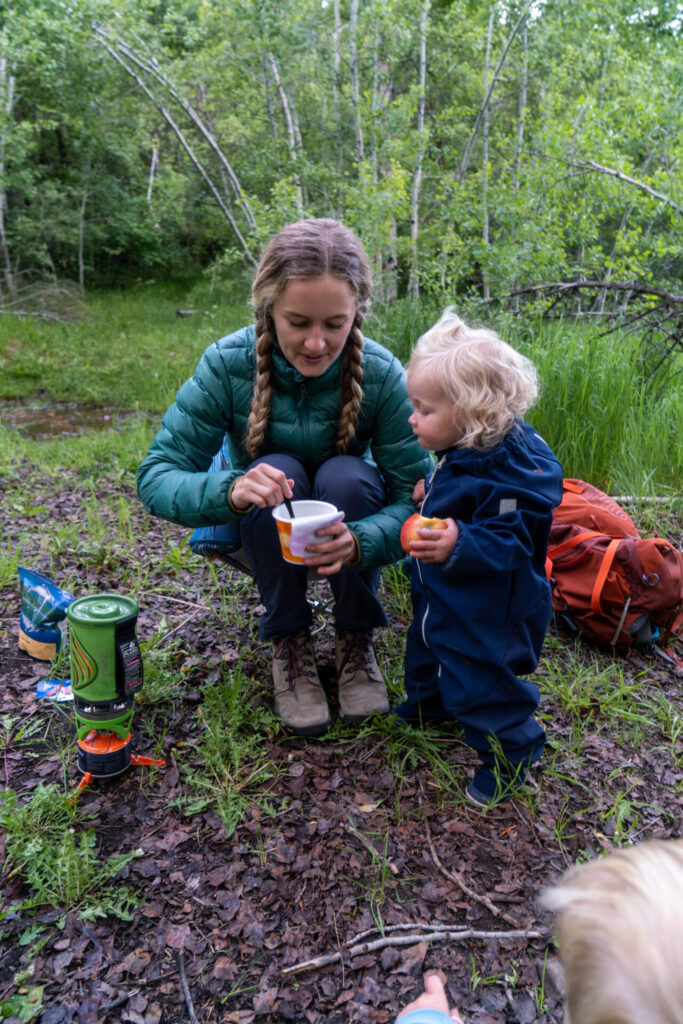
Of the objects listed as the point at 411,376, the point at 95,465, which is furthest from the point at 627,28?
the point at 411,376

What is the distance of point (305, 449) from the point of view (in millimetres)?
2160

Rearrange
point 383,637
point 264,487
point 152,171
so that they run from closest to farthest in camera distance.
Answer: point 264,487 → point 383,637 → point 152,171

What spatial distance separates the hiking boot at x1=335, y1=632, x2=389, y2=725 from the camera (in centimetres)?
208

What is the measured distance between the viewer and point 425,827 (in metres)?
1.75

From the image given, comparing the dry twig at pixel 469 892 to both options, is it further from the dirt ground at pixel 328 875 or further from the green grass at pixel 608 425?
the green grass at pixel 608 425

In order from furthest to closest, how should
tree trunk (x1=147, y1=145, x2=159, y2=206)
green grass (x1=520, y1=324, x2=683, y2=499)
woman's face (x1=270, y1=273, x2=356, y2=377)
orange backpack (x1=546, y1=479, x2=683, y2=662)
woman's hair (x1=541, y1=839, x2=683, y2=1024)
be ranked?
tree trunk (x1=147, y1=145, x2=159, y2=206), green grass (x1=520, y1=324, x2=683, y2=499), orange backpack (x1=546, y1=479, x2=683, y2=662), woman's face (x1=270, y1=273, x2=356, y2=377), woman's hair (x1=541, y1=839, x2=683, y2=1024)

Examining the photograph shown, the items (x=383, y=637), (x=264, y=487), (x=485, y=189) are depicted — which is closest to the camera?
(x=264, y=487)

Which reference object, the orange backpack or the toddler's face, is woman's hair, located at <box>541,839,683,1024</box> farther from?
the orange backpack

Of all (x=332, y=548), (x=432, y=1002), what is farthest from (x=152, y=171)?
(x=432, y=1002)

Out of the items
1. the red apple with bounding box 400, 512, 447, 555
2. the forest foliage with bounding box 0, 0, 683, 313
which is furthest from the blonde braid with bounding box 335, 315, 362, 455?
the forest foliage with bounding box 0, 0, 683, 313

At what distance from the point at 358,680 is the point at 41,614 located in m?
1.06

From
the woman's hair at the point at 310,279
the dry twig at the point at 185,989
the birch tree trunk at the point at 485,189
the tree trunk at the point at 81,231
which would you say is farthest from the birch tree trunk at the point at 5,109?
the dry twig at the point at 185,989

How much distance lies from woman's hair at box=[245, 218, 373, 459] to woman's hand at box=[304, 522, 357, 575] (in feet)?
1.37

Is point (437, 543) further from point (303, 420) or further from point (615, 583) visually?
point (615, 583)
